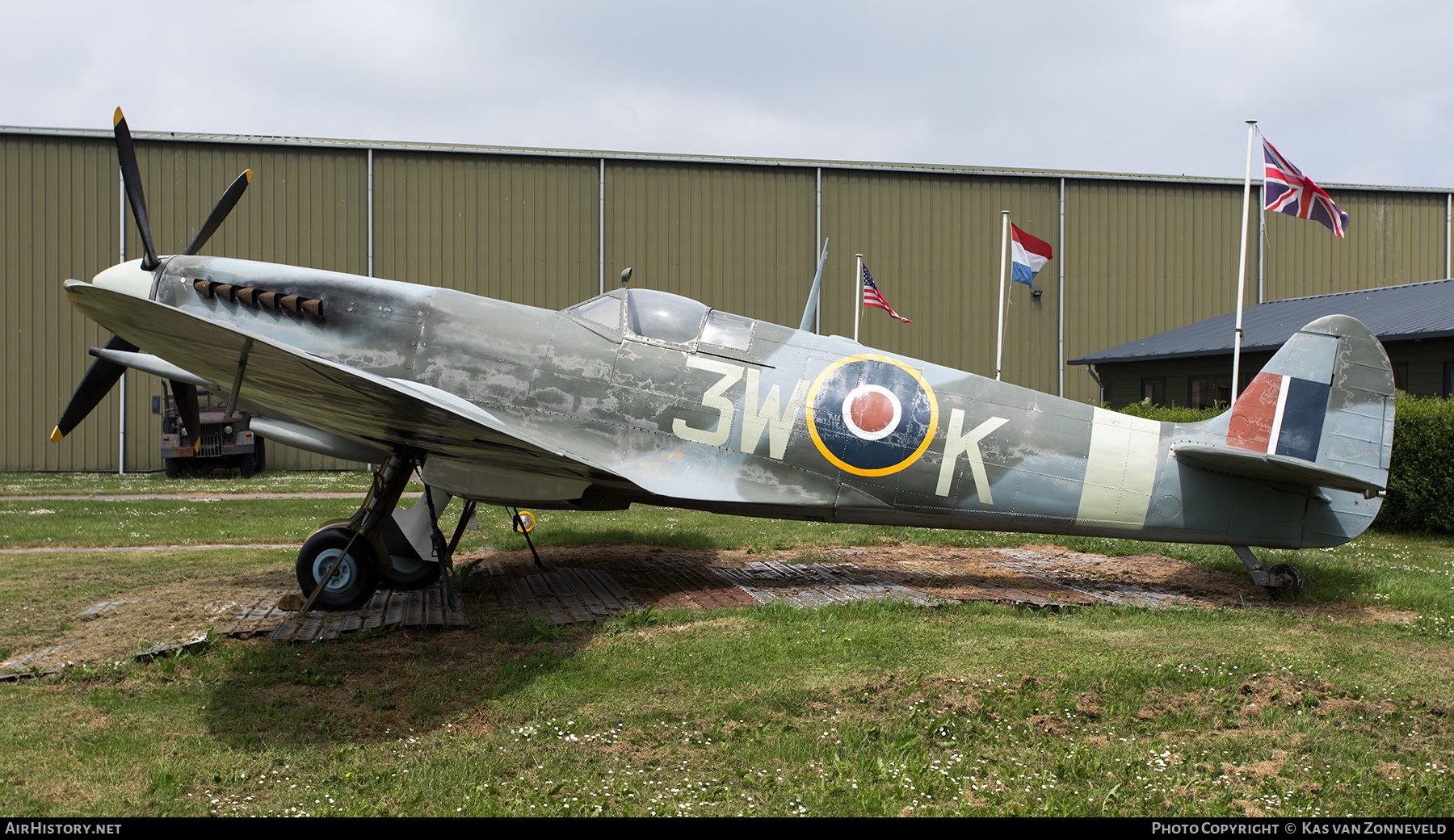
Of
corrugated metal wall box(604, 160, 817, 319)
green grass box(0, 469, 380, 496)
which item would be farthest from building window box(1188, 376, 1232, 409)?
green grass box(0, 469, 380, 496)

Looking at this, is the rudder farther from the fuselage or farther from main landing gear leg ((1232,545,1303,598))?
main landing gear leg ((1232,545,1303,598))

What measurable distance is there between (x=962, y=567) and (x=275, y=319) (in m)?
6.34

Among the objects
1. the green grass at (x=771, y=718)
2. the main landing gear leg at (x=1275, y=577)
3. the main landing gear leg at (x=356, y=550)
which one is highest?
the main landing gear leg at (x=356, y=550)

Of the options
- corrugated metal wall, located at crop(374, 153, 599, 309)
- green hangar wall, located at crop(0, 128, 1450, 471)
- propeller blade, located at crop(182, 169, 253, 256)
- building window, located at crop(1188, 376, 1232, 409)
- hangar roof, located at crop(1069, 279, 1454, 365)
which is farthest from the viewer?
corrugated metal wall, located at crop(374, 153, 599, 309)

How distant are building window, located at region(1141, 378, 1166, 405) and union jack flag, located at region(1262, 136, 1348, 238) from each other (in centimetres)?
1013

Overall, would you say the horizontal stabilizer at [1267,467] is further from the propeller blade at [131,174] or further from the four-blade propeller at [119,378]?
the propeller blade at [131,174]

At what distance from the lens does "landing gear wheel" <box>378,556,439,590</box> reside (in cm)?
680

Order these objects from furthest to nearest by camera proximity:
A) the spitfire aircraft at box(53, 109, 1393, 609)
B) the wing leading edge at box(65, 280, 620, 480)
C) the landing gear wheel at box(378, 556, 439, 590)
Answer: the landing gear wheel at box(378, 556, 439, 590) < the spitfire aircraft at box(53, 109, 1393, 609) < the wing leading edge at box(65, 280, 620, 480)

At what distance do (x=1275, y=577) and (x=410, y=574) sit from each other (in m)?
6.91

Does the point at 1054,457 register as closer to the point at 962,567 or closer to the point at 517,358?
the point at 962,567

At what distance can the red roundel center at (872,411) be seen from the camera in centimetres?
666

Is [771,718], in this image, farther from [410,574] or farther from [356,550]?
[410,574]

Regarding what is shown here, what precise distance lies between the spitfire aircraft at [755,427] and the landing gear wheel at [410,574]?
16 millimetres


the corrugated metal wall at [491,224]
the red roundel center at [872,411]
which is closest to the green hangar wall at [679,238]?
the corrugated metal wall at [491,224]
